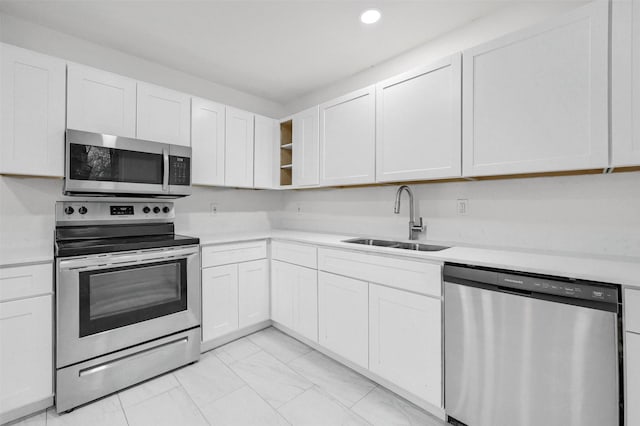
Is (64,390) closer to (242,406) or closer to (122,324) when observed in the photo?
(122,324)

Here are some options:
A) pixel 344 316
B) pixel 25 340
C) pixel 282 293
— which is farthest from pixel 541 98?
pixel 25 340

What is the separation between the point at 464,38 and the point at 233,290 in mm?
2836

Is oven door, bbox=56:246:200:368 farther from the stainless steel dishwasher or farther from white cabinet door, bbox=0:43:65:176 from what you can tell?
the stainless steel dishwasher

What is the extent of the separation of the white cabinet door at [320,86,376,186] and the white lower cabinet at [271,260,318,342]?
900mm

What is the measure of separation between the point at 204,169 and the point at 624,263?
3.02 m

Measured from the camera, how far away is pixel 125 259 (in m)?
1.96

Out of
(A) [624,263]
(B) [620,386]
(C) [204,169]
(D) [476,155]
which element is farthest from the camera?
(C) [204,169]

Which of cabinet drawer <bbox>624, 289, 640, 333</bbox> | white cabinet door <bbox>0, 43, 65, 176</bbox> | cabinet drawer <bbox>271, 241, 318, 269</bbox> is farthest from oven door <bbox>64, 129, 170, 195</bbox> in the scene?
cabinet drawer <bbox>624, 289, 640, 333</bbox>

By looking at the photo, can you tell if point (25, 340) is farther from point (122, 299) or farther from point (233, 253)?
point (233, 253)

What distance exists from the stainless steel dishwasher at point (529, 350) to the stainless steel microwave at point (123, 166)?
2.22 metres

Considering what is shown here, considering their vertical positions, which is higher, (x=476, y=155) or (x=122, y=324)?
(x=476, y=155)

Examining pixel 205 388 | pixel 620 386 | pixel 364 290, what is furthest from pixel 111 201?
pixel 620 386

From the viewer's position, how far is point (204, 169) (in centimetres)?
271

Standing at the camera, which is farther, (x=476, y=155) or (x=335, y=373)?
(x=335, y=373)
